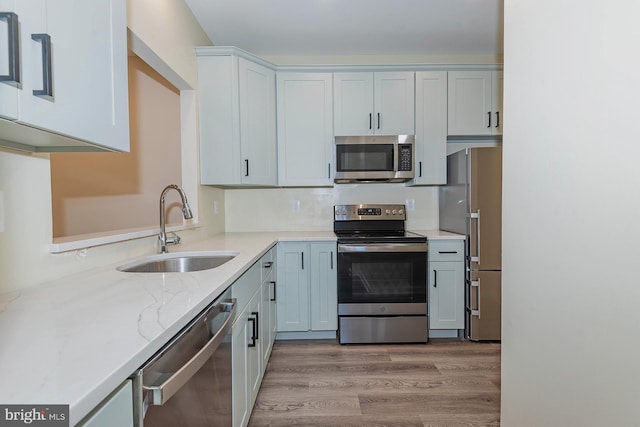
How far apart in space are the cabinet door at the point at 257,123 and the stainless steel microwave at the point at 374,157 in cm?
59

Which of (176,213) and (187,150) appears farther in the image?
(176,213)

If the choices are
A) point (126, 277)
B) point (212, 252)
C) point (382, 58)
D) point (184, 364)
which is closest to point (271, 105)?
point (382, 58)

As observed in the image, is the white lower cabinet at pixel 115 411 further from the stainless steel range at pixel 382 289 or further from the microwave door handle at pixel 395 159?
the microwave door handle at pixel 395 159

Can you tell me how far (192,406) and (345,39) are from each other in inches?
115

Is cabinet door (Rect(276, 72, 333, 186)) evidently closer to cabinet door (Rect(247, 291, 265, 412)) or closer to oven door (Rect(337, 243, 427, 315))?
oven door (Rect(337, 243, 427, 315))

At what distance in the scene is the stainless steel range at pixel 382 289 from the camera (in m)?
2.64

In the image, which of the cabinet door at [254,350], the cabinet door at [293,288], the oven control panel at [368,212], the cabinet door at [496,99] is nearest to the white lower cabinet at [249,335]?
the cabinet door at [254,350]

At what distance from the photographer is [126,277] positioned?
124cm

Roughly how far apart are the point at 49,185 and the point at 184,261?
0.75m

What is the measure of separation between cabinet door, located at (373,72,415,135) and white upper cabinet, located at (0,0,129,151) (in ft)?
7.29

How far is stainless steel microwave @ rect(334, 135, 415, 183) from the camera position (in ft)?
9.48

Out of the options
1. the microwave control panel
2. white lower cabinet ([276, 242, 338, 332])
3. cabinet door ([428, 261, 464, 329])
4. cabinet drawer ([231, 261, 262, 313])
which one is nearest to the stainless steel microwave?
the microwave control panel

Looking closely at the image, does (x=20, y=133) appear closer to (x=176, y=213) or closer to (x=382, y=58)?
(x=176, y=213)

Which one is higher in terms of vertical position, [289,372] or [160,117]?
[160,117]
